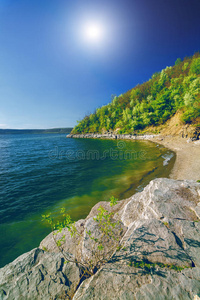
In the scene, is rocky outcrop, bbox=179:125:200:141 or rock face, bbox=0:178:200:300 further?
rocky outcrop, bbox=179:125:200:141

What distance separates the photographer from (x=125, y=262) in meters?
3.24

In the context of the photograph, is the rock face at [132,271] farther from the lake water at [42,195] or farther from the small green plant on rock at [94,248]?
the lake water at [42,195]

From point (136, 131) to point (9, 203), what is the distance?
2547 inches

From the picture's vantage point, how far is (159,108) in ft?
176

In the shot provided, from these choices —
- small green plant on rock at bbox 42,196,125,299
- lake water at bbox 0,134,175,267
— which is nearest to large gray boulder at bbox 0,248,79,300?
small green plant on rock at bbox 42,196,125,299

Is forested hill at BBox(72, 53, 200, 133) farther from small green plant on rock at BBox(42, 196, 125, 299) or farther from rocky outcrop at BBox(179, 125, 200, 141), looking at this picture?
small green plant on rock at BBox(42, 196, 125, 299)

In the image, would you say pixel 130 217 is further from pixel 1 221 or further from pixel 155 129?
pixel 155 129

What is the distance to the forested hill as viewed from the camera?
122ft

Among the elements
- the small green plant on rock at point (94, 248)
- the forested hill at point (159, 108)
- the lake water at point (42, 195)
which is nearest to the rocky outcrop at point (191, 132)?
the forested hill at point (159, 108)

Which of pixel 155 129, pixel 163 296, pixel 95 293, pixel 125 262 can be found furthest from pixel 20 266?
pixel 155 129

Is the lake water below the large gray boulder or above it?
below

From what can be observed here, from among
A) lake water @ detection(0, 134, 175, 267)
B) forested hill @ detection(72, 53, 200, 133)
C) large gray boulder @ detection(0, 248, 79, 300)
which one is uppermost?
forested hill @ detection(72, 53, 200, 133)

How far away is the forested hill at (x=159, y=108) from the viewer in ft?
122

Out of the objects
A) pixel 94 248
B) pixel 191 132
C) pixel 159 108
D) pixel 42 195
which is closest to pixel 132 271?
pixel 94 248
